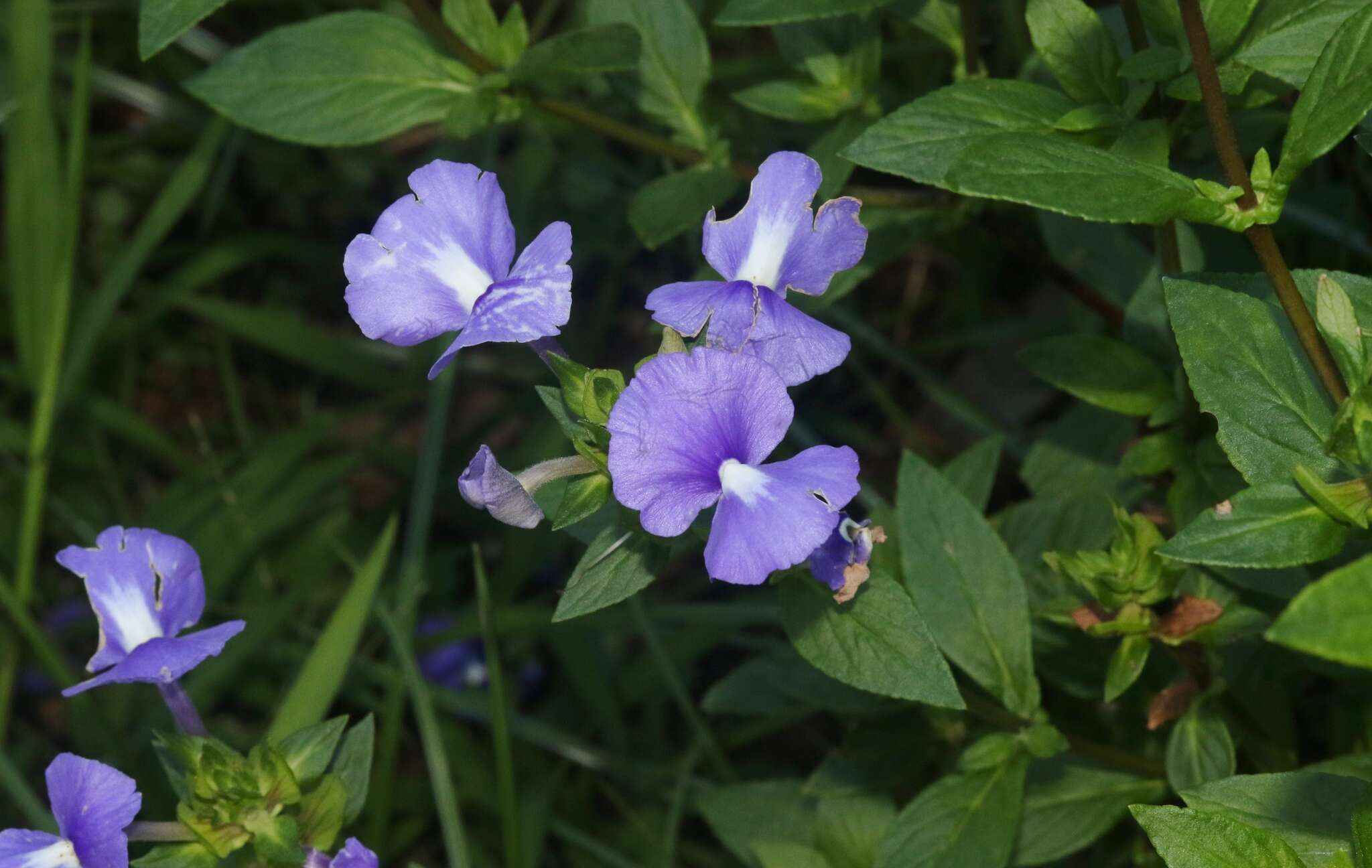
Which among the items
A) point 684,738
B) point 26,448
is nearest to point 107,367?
point 26,448

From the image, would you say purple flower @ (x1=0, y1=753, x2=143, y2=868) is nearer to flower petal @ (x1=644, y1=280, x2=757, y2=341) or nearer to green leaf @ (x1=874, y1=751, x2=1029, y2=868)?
flower petal @ (x1=644, y1=280, x2=757, y2=341)

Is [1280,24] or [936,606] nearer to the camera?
[1280,24]

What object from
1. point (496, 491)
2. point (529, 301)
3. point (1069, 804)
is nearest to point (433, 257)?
point (529, 301)

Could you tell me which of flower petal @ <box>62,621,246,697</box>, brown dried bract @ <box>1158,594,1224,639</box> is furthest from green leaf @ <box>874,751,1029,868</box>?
flower petal @ <box>62,621,246,697</box>

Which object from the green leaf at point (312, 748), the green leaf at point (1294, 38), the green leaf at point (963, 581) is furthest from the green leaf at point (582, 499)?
the green leaf at point (1294, 38)

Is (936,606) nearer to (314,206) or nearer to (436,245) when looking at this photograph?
(436,245)

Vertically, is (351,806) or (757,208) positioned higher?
(757,208)
